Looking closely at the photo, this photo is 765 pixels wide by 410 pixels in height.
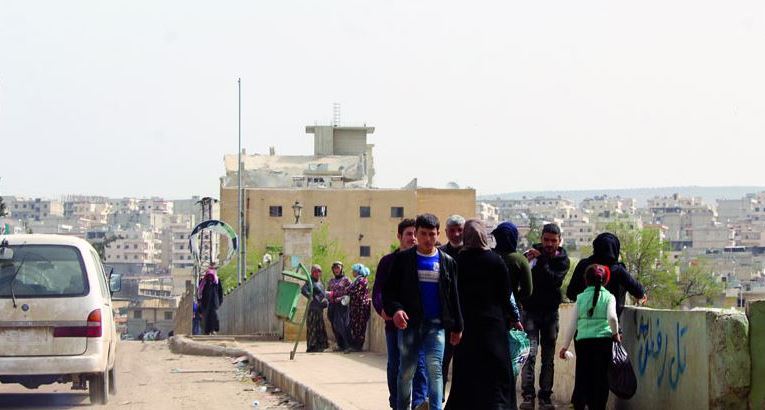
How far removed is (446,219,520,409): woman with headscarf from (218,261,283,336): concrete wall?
16.8 meters

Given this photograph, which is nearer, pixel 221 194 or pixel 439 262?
pixel 439 262

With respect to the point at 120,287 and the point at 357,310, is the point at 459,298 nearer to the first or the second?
the point at 120,287

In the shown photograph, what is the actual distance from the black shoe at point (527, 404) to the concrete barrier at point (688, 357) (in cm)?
85

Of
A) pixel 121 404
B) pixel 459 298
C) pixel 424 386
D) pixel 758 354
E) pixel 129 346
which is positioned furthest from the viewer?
pixel 129 346

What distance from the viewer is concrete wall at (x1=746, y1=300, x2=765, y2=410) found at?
9109 millimetres

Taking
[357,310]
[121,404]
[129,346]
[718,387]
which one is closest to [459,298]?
[718,387]

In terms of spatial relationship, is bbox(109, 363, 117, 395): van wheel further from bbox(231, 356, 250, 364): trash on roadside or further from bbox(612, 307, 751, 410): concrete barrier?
bbox(612, 307, 751, 410): concrete barrier

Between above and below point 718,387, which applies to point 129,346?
below

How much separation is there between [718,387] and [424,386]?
2606 mm

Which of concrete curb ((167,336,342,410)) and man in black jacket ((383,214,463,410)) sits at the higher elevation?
man in black jacket ((383,214,463,410))

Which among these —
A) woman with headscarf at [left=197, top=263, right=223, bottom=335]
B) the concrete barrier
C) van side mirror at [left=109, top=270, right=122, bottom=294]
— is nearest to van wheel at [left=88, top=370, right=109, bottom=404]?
van side mirror at [left=109, top=270, right=122, bottom=294]

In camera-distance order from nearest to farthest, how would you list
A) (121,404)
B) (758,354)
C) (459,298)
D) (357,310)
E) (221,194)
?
(758,354), (459,298), (121,404), (357,310), (221,194)

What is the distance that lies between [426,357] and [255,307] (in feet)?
73.1

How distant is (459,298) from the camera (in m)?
10.2
